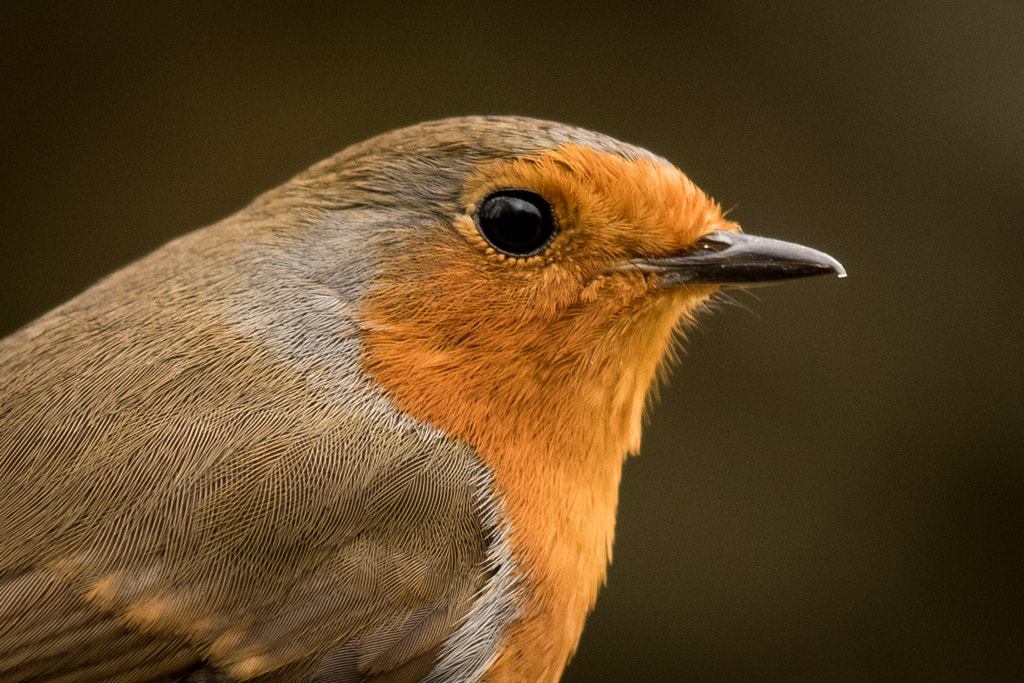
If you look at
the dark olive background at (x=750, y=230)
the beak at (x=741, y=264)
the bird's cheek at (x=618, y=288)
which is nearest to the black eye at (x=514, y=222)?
the bird's cheek at (x=618, y=288)

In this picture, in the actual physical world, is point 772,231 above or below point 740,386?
above

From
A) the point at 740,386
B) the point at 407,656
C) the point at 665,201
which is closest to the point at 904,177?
the point at 740,386

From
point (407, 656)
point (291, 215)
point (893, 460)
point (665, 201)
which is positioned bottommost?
point (893, 460)

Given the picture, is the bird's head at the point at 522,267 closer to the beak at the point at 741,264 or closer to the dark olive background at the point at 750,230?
the beak at the point at 741,264

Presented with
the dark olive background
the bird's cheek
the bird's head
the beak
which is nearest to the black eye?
the bird's head

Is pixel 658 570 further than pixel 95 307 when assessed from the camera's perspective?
Yes

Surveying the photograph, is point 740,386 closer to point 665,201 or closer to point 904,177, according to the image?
point 904,177

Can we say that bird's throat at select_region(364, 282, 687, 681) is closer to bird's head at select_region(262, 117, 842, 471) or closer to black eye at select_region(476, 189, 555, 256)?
bird's head at select_region(262, 117, 842, 471)
